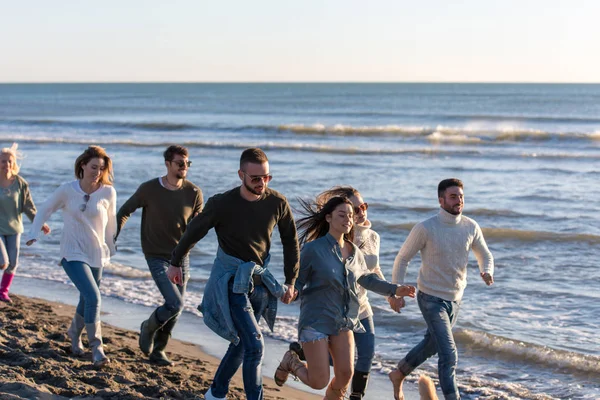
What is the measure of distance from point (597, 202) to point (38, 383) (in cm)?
1415

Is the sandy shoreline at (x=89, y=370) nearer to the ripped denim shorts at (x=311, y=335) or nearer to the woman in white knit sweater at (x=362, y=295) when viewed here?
the woman in white knit sweater at (x=362, y=295)

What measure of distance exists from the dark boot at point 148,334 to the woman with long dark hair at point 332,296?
1939mm

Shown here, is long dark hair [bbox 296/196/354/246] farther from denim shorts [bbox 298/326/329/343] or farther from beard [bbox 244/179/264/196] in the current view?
denim shorts [bbox 298/326/329/343]

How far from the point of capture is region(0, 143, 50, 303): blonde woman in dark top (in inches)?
324

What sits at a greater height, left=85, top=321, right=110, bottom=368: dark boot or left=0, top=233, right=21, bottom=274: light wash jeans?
left=0, top=233, right=21, bottom=274: light wash jeans

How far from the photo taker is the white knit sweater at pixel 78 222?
6.25 metres

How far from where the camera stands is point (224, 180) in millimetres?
20719

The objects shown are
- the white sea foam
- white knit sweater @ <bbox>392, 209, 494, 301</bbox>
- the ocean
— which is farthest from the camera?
the ocean

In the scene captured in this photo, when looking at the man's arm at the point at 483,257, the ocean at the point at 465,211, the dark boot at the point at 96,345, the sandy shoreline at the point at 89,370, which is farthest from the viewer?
the ocean at the point at 465,211

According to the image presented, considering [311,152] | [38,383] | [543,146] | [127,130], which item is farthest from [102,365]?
[127,130]

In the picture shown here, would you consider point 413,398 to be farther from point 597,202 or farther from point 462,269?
point 597,202

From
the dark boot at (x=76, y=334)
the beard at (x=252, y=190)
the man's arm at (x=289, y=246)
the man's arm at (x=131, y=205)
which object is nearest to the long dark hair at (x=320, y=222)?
the man's arm at (x=289, y=246)

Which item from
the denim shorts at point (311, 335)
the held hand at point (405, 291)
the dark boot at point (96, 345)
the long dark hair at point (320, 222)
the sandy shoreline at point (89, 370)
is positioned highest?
the long dark hair at point (320, 222)

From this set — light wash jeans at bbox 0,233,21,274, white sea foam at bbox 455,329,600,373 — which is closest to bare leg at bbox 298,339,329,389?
white sea foam at bbox 455,329,600,373
